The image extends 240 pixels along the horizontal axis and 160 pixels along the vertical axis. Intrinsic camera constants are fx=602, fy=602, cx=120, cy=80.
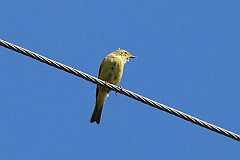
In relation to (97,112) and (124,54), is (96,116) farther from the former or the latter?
(124,54)

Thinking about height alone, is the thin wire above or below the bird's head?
below

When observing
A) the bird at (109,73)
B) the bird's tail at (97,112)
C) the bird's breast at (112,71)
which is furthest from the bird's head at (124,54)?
the bird's tail at (97,112)

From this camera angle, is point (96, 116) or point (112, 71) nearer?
point (112, 71)

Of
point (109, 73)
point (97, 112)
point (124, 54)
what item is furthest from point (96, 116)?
Answer: point (124, 54)

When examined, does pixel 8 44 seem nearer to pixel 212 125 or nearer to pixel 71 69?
pixel 71 69

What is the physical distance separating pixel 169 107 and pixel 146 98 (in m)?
0.31

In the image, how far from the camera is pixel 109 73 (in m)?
10.8

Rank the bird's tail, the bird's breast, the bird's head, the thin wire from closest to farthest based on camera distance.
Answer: the thin wire → the bird's breast → the bird's tail → the bird's head

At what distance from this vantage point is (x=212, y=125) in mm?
6305

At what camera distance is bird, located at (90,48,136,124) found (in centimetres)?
1078

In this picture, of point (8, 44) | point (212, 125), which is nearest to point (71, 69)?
point (8, 44)

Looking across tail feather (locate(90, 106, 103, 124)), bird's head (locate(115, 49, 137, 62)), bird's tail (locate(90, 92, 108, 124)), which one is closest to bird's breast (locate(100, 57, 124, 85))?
bird's head (locate(115, 49, 137, 62))

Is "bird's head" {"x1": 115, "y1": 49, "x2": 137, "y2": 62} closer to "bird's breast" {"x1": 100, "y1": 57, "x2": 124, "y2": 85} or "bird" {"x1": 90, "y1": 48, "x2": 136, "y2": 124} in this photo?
"bird" {"x1": 90, "y1": 48, "x2": 136, "y2": 124}

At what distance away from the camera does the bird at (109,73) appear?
35.4 feet
